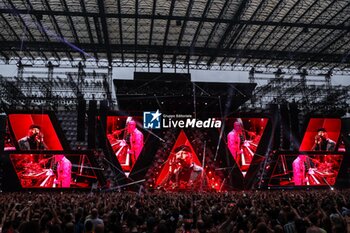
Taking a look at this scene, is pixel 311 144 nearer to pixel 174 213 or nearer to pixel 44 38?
pixel 44 38

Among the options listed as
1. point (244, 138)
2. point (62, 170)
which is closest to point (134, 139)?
point (62, 170)

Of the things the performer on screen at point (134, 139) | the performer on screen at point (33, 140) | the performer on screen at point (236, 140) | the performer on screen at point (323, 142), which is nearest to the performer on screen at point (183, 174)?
the performer on screen at point (134, 139)

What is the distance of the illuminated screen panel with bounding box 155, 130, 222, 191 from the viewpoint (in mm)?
26266

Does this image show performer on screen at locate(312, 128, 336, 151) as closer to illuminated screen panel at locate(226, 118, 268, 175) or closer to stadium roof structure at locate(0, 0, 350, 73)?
illuminated screen panel at locate(226, 118, 268, 175)

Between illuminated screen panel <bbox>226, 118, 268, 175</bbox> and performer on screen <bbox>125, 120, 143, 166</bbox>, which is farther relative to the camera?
illuminated screen panel <bbox>226, 118, 268, 175</bbox>

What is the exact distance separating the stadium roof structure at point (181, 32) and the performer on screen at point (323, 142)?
583 centimetres

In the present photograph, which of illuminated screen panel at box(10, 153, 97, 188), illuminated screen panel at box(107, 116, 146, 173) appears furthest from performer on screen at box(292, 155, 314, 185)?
illuminated screen panel at box(10, 153, 97, 188)

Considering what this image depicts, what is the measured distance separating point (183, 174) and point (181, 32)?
34.0 ft

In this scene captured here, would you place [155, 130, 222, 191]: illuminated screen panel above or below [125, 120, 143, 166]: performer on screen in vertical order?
below

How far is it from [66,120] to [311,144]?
21.0 meters

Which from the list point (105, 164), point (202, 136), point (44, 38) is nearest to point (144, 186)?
point (105, 164)

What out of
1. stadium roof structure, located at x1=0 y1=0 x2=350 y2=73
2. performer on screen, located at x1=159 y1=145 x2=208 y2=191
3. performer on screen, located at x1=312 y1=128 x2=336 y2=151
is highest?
stadium roof structure, located at x1=0 y1=0 x2=350 y2=73

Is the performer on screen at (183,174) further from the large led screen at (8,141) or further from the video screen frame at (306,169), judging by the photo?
the large led screen at (8,141)

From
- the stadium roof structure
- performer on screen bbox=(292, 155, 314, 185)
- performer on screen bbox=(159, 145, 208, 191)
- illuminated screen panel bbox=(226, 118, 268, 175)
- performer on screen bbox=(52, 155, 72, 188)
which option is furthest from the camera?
illuminated screen panel bbox=(226, 118, 268, 175)
